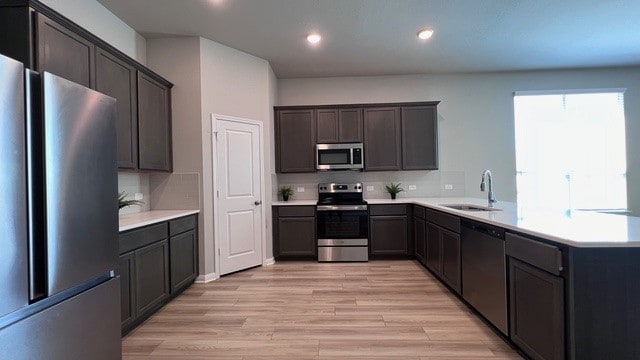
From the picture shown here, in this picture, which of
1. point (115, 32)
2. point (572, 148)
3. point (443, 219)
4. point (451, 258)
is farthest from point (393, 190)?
point (115, 32)

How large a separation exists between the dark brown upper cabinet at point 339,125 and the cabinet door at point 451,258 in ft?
6.82

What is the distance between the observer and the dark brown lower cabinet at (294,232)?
4352 mm

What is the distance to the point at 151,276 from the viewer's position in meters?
2.61

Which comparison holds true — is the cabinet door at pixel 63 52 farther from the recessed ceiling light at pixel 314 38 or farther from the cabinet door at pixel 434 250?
the cabinet door at pixel 434 250

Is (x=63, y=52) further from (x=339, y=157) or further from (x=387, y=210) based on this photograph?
(x=387, y=210)

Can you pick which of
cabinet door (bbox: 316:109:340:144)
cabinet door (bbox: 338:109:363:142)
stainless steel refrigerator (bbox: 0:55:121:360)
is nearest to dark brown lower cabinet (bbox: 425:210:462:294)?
cabinet door (bbox: 338:109:363:142)

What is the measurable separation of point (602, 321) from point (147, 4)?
4211 millimetres

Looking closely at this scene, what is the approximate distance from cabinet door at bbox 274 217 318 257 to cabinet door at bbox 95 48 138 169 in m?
2.12

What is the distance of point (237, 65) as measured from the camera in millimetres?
3957

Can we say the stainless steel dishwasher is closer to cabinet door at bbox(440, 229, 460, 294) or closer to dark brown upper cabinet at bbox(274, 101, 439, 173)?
cabinet door at bbox(440, 229, 460, 294)

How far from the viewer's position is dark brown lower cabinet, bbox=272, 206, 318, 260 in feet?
14.3

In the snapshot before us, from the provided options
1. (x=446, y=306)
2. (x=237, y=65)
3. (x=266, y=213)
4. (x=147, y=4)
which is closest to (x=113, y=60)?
(x=147, y=4)

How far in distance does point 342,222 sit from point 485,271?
7.25 feet

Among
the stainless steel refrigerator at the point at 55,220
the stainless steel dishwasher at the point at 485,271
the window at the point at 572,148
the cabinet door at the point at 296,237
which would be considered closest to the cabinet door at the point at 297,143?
the cabinet door at the point at 296,237
